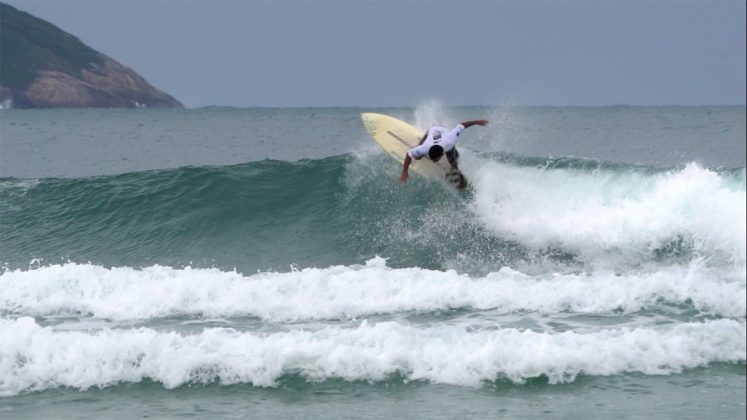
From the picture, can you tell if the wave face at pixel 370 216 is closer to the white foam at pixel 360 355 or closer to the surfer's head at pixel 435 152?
the surfer's head at pixel 435 152

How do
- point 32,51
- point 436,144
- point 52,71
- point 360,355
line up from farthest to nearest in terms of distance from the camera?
point 52,71
point 32,51
point 436,144
point 360,355

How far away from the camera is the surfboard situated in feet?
48.6

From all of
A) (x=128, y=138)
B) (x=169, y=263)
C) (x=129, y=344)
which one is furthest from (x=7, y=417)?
(x=128, y=138)

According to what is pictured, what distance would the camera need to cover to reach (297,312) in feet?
35.6

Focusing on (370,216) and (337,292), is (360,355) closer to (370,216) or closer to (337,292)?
(337,292)

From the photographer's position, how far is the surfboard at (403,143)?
48.6 feet

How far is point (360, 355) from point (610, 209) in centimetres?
602

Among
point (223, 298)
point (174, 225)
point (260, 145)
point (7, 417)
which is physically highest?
point (260, 145)

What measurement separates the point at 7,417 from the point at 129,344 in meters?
1.55

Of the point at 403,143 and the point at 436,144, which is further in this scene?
the point at 403,143

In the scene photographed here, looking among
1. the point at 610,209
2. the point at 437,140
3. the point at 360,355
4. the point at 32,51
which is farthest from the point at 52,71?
the point at 360,355

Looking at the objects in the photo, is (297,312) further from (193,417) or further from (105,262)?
(105,262)

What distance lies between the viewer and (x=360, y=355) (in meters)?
9.12

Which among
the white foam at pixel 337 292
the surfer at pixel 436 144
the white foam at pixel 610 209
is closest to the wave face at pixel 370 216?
the white foam at pixel 610 209
